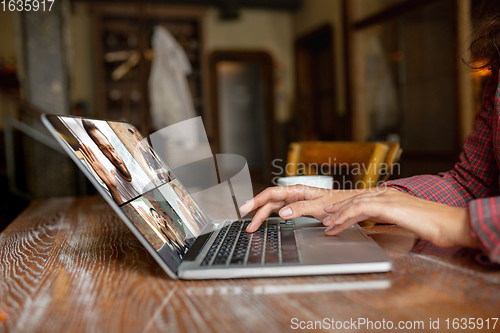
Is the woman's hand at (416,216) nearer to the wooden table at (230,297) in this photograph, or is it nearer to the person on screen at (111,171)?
the wooden table at (230,297)

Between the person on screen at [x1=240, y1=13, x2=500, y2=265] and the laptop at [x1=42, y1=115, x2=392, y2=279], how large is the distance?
4cm

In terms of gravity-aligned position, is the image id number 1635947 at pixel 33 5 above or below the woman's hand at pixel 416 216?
above

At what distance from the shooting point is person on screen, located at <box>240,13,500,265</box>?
59 cm

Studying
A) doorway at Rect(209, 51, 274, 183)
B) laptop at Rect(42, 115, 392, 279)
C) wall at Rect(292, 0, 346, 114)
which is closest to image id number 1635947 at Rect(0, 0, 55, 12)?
doorway at Rect(209, 51, 274, 183)

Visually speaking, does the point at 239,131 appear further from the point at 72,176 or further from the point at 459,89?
the point at 459,89

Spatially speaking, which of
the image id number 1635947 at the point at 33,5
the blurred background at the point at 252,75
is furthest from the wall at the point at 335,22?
the image id number 1635947 at the point at 33,5

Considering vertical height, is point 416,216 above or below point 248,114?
below

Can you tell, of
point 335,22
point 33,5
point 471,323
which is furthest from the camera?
point 335,22

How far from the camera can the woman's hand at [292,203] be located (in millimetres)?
759

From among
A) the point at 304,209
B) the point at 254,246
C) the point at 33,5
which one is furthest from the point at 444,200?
the point at 33,5

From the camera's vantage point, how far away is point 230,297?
0.49 meters

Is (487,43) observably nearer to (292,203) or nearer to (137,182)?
(292,203)

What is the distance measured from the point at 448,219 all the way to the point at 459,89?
349cm

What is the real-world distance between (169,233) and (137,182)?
0.11m
